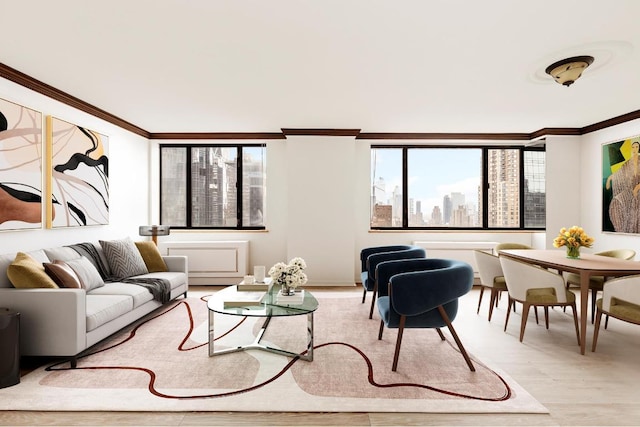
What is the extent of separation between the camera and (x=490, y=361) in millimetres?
2910

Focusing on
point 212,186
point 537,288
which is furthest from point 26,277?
point 537,288

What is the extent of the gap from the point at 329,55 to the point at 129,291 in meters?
2.94

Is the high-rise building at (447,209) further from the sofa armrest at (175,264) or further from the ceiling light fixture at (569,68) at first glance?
the sofa armrest at (175,264)

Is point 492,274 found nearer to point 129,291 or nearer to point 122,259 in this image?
point 129,291

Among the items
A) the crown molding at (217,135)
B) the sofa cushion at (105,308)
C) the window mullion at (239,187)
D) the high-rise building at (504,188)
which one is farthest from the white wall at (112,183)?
the high-rise building at (504,188)

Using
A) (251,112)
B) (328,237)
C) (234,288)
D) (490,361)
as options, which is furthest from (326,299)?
(251,112)

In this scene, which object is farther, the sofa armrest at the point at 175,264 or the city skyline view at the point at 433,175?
the city skyline view at the point at 433,175

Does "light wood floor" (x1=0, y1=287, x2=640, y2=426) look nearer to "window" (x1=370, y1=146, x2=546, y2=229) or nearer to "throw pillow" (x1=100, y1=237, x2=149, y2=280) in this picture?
"throw pillow" (x1=100, y1=237, x2=149, y2=280)

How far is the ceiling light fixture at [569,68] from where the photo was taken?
2.96m

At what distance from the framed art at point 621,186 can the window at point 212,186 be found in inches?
206

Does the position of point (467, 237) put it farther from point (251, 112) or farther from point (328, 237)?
point (251, 112)

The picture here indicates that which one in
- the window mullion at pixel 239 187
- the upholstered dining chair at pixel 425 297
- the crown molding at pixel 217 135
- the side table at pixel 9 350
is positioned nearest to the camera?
the side table at pixel 9 350

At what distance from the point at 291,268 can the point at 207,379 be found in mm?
1084

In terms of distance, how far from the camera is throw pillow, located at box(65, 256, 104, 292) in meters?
3.44
